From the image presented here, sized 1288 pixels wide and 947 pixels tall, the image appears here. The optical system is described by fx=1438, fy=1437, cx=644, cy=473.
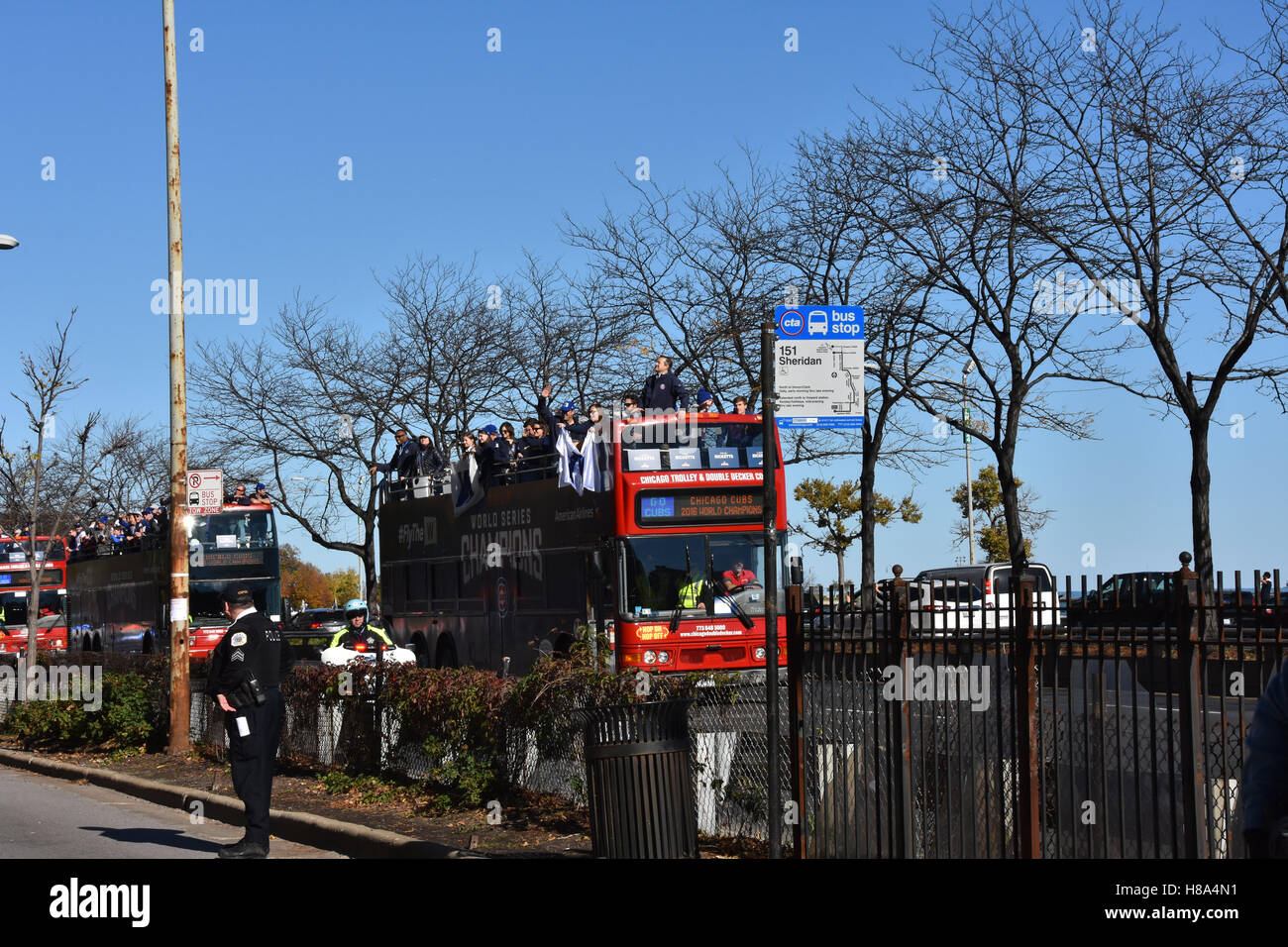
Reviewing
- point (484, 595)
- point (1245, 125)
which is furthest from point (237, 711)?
point (1245, 125)

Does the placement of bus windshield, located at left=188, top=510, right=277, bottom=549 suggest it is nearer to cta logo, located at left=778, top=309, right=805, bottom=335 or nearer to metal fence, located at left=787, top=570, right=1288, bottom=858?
metal fence, located at left=787, top=570, right=1288, bottom=858

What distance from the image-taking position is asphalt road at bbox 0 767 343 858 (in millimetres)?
10969

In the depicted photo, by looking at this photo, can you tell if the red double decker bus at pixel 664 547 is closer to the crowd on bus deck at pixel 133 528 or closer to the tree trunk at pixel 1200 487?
the tree trunk at pixel 1200 487

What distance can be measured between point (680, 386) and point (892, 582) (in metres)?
11.5

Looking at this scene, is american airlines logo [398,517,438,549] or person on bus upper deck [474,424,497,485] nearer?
person on bus upper deck [474,424,497,485]

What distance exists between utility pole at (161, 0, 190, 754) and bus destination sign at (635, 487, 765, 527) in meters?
5.62

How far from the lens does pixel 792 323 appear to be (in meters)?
7.92

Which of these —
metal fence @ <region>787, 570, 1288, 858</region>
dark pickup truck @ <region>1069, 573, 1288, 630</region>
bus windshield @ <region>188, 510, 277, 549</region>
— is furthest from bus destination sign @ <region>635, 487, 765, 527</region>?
bus windshield @ <region>188, 510, 277, 549</region>

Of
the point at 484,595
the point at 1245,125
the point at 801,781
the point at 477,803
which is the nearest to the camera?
the point at 801,781

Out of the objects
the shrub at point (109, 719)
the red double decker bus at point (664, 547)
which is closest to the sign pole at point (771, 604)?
the red double decker bus at point (664, 547)

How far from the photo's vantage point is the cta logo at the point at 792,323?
7887 millimetres

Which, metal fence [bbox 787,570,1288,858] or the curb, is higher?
metal fence [bbox 787,570,1288,858]

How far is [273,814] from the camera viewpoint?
12.2 m
